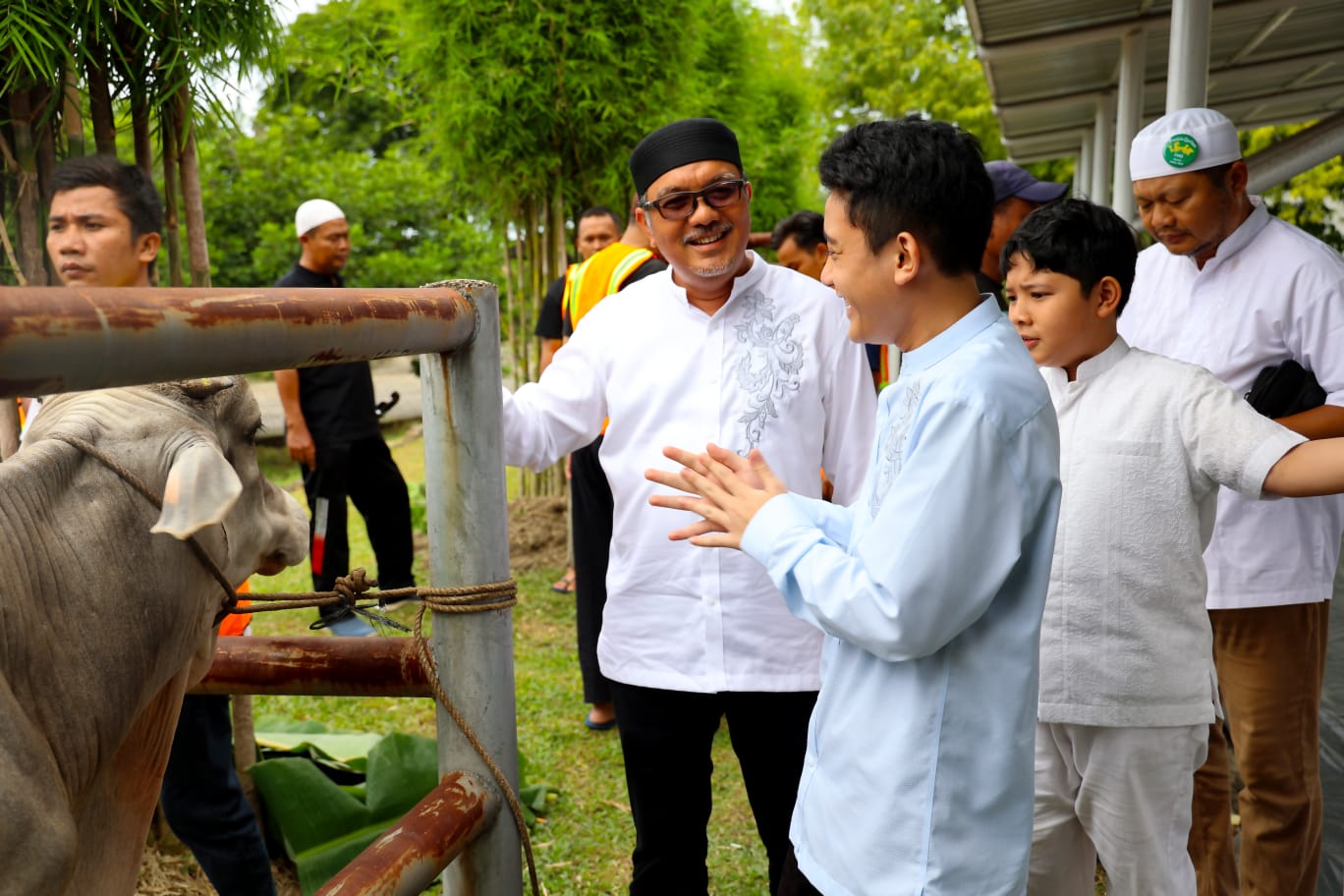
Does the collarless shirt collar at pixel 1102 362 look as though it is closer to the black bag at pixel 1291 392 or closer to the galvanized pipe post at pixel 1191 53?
the black bag at pixel 1291 392

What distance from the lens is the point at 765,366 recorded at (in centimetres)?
236

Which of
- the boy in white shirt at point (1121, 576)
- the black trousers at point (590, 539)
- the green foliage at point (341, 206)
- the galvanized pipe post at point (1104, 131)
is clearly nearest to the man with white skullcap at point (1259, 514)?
the boy in white shirt at point (1121, 576)

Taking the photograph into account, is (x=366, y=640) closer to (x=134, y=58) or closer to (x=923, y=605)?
(x=923, y=605)

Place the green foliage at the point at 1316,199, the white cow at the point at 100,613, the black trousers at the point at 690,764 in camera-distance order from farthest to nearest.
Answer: the green foliage at the point at 1316,199, the black trousers at the point at 690,764, the white cow at the point at 100,613

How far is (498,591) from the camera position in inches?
62.6

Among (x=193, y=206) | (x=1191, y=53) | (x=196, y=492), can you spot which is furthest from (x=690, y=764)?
(x=1191, y=53)

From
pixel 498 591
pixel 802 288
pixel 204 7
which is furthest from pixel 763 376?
pixel 204 7

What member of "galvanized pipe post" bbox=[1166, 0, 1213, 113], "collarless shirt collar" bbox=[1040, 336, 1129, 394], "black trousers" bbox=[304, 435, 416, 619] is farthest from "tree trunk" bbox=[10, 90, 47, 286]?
"galvanized pipe post" bbox=[1166, 0, 1213, 113]

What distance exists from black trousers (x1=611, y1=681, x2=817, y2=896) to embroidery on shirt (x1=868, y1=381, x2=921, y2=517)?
84 centimetres

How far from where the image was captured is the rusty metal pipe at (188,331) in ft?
2.90

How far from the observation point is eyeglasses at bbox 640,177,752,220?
7.80ft

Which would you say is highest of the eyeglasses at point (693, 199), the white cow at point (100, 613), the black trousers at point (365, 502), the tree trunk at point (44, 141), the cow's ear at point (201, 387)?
the tree trunk at point (44, 141)

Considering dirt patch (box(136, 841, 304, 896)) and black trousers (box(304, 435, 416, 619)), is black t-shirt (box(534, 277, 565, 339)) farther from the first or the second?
dirt patch (box(136, 841, 304, 896))

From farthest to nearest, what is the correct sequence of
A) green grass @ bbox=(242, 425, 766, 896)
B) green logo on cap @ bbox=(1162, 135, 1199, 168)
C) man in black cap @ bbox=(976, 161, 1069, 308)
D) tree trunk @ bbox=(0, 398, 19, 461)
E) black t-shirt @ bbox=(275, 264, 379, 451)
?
black t-shirt @ bbox=(275, 264, 379, 451) < man in black cap @ bbox=(976, 161, 1069, 308) < green grass @ bbox=(242, 425, 766, 896) < green logo on cap @ bbox=(1162, 135, 1199, 168) < tree trunk @ bbox=(0, 398, 19, 461)
